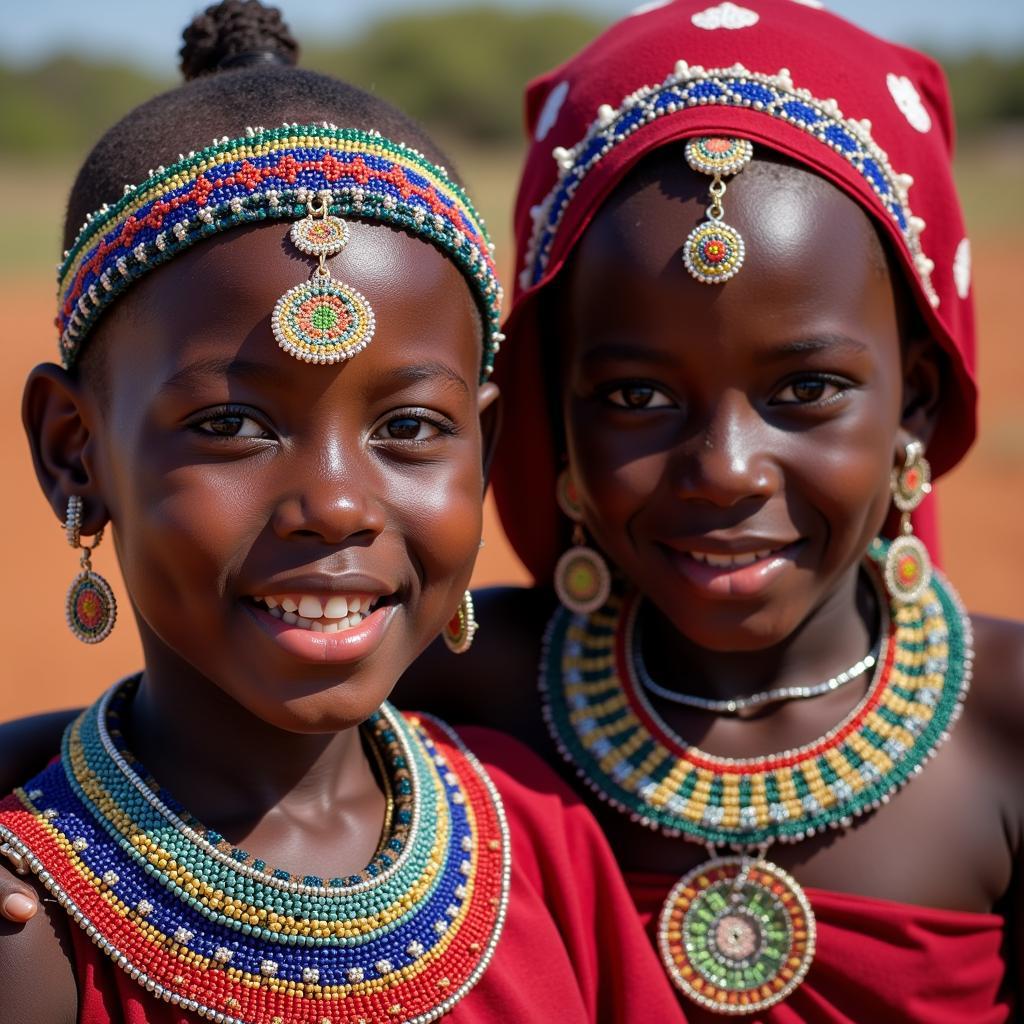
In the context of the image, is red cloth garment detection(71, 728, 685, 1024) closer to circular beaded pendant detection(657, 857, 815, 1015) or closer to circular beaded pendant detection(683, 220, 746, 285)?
circular beaded pendant detection(657, 857, 815, 1015)

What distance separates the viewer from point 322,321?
6.10 ft

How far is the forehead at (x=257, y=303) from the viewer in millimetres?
1878

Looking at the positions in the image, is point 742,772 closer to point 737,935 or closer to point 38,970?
point 737,935

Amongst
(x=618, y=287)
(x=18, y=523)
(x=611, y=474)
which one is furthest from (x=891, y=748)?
(x=18, y=523)

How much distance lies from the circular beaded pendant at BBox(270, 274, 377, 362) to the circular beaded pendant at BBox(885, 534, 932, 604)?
1.36m

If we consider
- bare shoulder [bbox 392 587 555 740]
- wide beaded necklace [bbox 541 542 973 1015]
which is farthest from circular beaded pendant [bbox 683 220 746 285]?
bare shoulder [bbox 392 587 555 740]

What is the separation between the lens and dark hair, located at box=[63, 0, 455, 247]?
2016mm

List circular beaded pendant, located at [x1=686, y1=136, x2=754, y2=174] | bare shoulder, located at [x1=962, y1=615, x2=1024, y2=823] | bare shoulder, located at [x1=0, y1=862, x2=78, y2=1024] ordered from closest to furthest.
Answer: bare shoulder, located at [x1=0, y1=862, x2=78, y2=1024]
circular beaded pendant, located at [x1=686, y1=136, x2=754, y2=174]
bare shoulder, located at [x1=962, y1=615, x2=1024, y2=823]

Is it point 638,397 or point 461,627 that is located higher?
point 638,397

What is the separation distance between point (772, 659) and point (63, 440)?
1456mm

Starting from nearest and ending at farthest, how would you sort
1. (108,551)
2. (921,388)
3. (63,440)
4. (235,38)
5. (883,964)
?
(63,440)
(235,38)
(883,964)
(921,388)
(108,551)

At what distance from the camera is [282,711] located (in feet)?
6.37

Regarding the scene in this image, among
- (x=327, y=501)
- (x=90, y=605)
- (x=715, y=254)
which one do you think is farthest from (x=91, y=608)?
(x=715, y=254)

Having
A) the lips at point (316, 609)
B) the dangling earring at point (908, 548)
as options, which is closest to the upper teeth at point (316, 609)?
the lips at point (316, 609)
